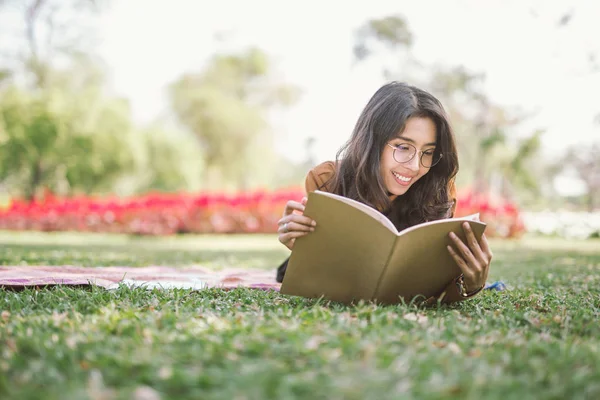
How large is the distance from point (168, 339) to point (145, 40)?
2349 centimetres

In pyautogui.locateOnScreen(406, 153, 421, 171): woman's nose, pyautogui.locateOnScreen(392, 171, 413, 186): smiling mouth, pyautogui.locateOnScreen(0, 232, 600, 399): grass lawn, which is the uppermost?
pyautogui.locateOnScreen(406, 153, 421, 171): woman's nose

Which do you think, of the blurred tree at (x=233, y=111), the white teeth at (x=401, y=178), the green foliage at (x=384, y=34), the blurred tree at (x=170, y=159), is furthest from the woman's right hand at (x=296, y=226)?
the blurred tree at (x=170, y=159)

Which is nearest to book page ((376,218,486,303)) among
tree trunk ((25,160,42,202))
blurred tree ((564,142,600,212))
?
tree trunk ((25,160,42,202))

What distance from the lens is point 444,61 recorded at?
15.9 m

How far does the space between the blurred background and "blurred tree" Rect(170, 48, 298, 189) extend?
67 millimetres

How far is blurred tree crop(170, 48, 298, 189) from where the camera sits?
72.6ft

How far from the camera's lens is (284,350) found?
1.32 metres

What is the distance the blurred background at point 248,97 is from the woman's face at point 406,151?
38cm

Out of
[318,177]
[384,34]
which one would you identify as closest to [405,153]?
[318,177]

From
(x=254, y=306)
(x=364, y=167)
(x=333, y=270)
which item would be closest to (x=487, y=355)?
(x=333, y=270)

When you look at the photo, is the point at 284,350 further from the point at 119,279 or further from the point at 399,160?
the point at 119,279

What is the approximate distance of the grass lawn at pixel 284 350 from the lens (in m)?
1.09

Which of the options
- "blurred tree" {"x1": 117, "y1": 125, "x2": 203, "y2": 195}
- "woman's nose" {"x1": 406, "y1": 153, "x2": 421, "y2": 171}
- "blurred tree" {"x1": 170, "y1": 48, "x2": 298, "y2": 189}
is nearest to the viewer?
"woman's nose" {"x1": 406, "y1": 153, "x2": 421, "y2": 171}

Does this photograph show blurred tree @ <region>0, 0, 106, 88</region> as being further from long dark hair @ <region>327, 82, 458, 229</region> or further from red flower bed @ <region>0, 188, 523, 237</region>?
long dark hair @ <region>327, 82, 458, 229</region>
